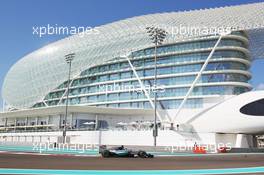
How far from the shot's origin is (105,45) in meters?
89.9

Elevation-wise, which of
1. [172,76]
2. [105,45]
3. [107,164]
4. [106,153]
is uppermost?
[105,45]

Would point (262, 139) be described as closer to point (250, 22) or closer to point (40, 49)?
point (250, 22)

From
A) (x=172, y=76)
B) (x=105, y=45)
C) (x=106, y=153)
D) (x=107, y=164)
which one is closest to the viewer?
(x=107, y=164)

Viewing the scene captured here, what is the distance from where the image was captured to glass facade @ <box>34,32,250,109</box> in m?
74.6

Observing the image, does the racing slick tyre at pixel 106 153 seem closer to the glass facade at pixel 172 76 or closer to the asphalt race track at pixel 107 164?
the asphalt race track at pixel 107 164

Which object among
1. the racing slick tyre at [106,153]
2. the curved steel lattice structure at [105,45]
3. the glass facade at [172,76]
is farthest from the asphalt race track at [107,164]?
the curved steel lattice structure at [105,45]

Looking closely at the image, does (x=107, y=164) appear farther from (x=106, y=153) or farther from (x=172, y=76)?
(x=172, y=76)

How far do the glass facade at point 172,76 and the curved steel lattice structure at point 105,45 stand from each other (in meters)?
2.41

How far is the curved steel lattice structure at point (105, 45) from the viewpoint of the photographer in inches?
3004

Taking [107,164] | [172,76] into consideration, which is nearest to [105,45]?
[172,76]

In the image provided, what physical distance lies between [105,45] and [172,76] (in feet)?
67.4

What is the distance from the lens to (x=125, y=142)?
7019cm

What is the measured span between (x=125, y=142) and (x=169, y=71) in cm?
2015

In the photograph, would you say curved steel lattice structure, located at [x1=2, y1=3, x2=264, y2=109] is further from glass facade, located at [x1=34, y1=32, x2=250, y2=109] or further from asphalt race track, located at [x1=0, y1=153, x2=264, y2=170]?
asphalt race track, located at [x1=0, y1=153, x2=264, y2=170]
